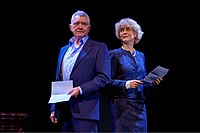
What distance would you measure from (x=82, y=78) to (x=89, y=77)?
5 centimetres

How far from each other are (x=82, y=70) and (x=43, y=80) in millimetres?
1449

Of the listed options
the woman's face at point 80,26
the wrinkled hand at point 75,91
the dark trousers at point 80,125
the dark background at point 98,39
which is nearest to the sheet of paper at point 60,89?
the wrinkled hand at point 75,91

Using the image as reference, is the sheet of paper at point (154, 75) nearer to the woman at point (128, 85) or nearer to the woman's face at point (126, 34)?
the woman at point (128, 85)

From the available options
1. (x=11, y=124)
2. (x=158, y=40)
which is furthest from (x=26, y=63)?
(x=158, y=40)

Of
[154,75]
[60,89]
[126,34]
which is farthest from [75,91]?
[126,34]

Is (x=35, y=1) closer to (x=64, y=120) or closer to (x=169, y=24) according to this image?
(x=169, y=24)

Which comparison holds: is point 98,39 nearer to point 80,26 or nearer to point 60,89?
point 80,26

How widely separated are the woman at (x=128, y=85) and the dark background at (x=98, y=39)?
3.09ft

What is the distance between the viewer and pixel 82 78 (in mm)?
2324

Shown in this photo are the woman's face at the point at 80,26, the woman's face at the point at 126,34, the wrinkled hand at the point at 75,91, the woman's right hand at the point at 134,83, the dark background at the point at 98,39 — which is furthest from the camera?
the dark background at the point at 98,39

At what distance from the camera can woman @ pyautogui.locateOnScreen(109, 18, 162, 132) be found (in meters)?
2.62

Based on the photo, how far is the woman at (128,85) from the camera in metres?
2.62

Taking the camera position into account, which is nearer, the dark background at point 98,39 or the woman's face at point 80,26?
the woman's face at point 80,26

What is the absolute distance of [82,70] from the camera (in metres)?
2.32
